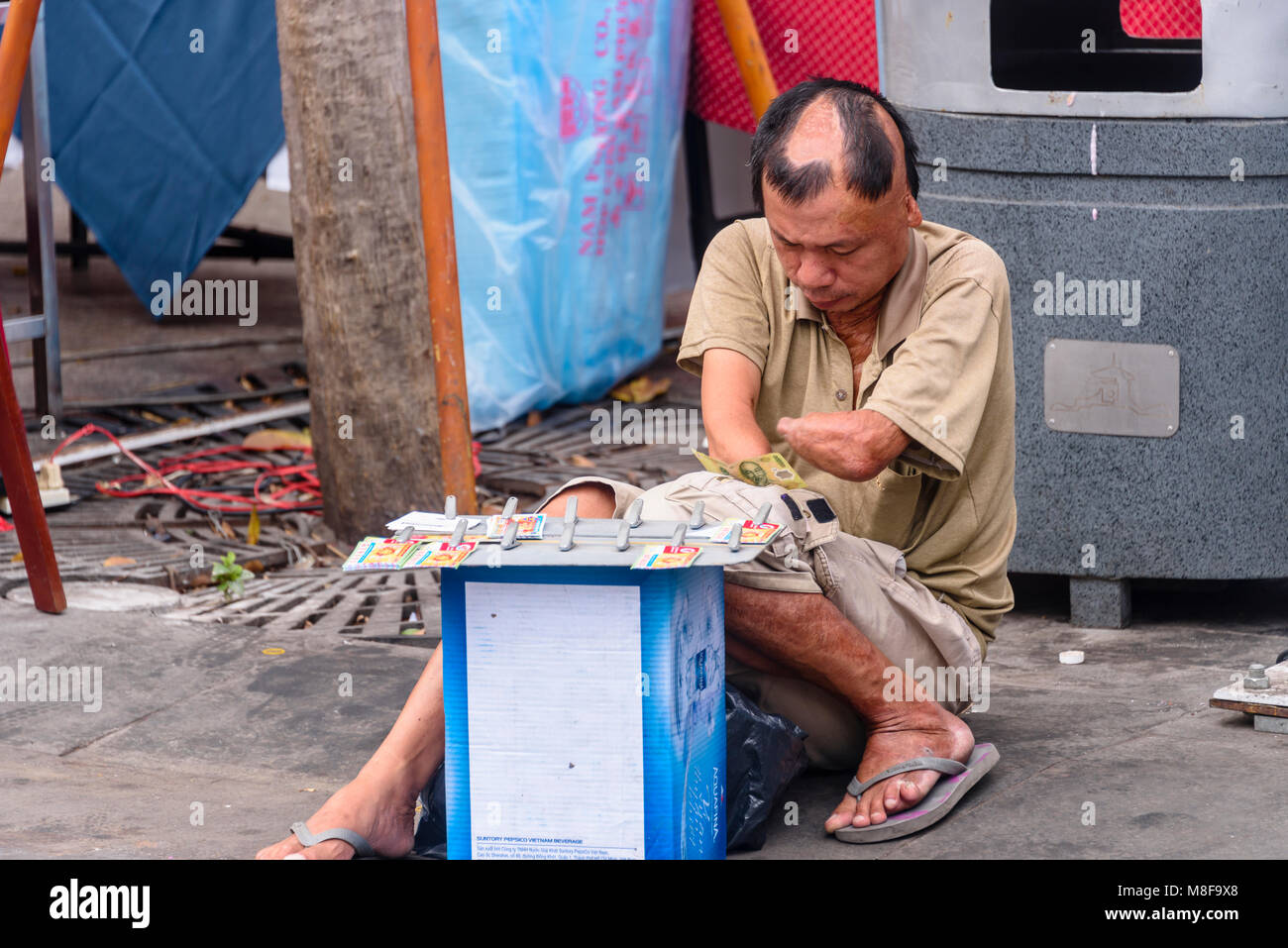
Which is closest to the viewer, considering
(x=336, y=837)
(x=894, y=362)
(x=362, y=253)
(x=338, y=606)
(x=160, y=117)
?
(x=336, y=837)

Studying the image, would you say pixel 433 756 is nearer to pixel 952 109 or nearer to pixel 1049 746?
pixel 1049 746

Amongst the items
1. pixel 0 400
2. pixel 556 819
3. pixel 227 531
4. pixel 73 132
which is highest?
pixel 73 132

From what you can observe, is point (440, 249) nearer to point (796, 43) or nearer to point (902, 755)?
point (902, 755)

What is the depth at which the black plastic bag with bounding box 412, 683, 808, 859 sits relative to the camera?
243cm

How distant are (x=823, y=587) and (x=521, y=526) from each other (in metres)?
0.51

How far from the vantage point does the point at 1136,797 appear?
253cm

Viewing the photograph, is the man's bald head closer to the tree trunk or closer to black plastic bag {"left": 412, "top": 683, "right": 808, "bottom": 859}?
black plastic bag {"left": 412, "top": 683, "right": 808, "bottom": 859}

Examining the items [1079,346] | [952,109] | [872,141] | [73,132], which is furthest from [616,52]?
[872,141]

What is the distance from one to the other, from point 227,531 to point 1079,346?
245 centimetres

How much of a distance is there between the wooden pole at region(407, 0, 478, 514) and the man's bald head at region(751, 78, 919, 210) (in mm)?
1616
